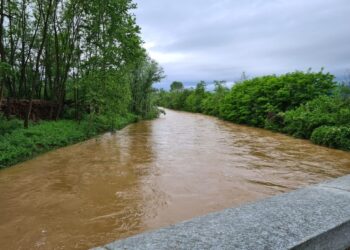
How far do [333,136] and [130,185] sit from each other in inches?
311

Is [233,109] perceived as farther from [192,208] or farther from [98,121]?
[192,208]

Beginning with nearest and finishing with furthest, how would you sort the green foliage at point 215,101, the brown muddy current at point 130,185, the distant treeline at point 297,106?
the brown muddy current at point 130,185
the distant treeline at point 297,106
the green foliage at point 215,101

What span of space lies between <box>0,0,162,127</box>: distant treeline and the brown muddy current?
136 inches

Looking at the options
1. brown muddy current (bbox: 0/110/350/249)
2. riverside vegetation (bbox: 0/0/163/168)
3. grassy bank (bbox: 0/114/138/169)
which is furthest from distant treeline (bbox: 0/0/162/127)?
brown muddy current (bbox: 0/110/350/249)

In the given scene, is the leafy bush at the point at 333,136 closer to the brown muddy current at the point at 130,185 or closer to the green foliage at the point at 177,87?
the brown muddy current at the point at 130,185

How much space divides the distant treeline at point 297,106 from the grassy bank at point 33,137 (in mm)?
8777

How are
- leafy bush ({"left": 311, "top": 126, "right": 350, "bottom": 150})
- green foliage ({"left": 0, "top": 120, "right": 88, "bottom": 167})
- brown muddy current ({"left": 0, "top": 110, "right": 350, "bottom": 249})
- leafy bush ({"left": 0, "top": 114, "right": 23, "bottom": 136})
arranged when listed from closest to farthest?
brown muddy current ({"left": 0, "top": 110, "right": 350, "bottom": 249})
green foliage ({"left": 0, "top": 120, "right": 88, "bottom": 167})
leafy bush ({"left": 0, "top": 114, "right": 23, "bottom": 136})
leafy bush ({"left": 311, "top": 126, "right": 350, "bottom": 150})

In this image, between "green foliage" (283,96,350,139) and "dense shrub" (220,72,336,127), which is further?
"dense shrub" (220,72,336,127)

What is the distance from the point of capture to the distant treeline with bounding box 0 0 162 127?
12438 millimetres

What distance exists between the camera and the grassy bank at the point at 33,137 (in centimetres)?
784

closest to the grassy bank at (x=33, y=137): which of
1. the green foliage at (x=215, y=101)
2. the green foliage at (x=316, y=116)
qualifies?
the green foliage at (x=316, y=116)

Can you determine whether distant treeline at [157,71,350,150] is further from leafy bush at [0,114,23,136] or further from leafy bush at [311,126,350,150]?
leafy bush at [0,114,23,136]

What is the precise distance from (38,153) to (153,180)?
4242 mm

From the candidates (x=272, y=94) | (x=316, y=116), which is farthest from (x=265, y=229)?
(x=272, y=94)
